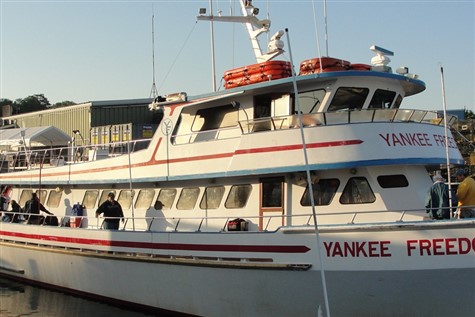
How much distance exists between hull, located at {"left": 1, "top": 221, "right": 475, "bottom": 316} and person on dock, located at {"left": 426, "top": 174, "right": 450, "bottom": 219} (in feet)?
1.40

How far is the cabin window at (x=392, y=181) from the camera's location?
9.60 meters

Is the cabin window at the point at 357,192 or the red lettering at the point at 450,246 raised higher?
the cabin window at the point at 357,192

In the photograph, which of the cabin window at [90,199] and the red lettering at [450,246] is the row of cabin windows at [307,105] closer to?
the red lettering at [450,246]

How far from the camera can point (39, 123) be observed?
104ft

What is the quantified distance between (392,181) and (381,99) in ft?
6.50

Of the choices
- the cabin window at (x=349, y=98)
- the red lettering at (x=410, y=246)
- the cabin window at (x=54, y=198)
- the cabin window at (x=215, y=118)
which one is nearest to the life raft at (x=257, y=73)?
the cabin window at (x=215, y=118)

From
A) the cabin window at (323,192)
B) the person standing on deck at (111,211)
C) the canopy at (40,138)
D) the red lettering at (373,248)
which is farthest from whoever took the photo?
the canopy at (40,138)

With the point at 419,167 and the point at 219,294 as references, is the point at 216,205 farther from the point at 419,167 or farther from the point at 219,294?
the point at 419,167

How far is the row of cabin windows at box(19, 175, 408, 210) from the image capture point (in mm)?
9671

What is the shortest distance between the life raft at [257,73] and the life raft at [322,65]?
0.38 m

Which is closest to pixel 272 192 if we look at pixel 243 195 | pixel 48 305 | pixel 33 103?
pixel 243 195

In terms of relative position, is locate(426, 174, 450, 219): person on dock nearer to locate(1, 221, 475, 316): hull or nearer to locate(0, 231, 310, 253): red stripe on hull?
locate(1, 221, 475, 316): hull

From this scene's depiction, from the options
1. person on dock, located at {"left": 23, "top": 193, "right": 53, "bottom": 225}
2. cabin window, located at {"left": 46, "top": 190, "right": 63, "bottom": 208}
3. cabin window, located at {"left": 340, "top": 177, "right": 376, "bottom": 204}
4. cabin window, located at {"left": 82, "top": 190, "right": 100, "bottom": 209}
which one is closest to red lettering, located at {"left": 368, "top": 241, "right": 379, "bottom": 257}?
cabin window, located at {"left": 340, "top": 177, "right": 376, "bottom": 204}

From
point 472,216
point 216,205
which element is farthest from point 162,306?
point 472,216
